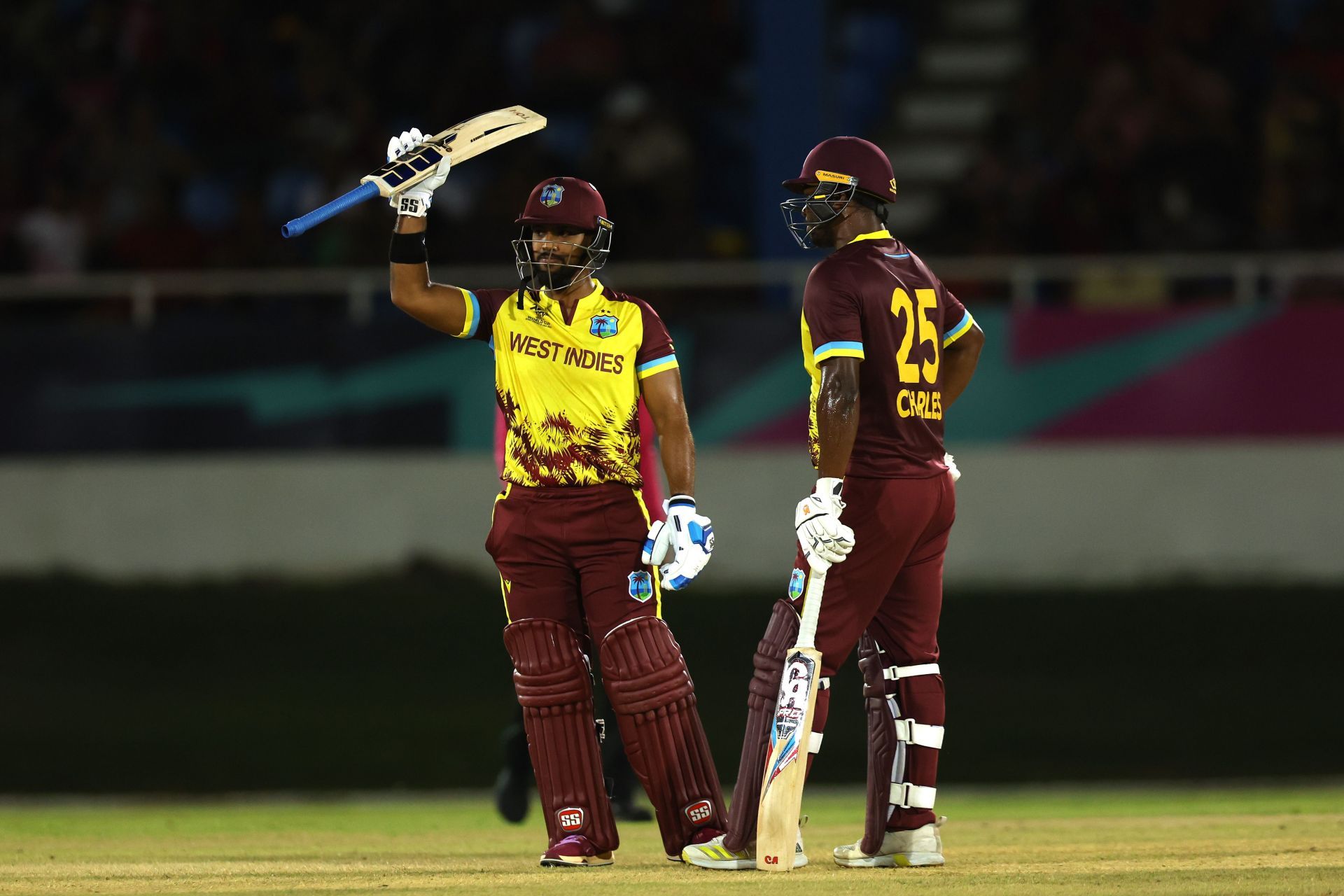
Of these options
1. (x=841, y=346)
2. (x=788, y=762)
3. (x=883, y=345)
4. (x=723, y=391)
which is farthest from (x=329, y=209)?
(x=723, y=391)

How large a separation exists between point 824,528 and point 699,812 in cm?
98

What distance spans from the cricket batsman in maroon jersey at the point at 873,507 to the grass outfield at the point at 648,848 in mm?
257

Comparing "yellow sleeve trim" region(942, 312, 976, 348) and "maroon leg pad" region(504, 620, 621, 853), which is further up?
"yellow sleeve trim" region(942, 312, 976, 348)

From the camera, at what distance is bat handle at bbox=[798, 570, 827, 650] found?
634cm

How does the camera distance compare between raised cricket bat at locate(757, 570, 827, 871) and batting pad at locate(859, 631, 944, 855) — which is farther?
batting pad at locate(859, 631, 944, 855)

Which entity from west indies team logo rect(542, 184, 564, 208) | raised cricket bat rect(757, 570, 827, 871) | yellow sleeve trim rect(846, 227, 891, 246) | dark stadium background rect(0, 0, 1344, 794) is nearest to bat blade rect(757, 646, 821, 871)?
raised cricket bat rect(757, 570, 827, 871)

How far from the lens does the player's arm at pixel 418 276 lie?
6.48m

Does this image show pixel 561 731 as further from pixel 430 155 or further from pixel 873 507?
pixel 430 155

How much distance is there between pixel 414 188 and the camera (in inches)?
258

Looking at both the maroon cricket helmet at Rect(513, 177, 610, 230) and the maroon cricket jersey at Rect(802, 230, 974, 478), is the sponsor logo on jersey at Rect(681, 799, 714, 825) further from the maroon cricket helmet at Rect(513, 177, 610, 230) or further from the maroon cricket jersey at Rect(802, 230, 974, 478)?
the maroon cricket helmet at Rect(513, 177, 610, 230)

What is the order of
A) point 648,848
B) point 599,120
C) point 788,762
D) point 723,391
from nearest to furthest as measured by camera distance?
point 788,762 < point 648,848 < point 723,391 < point 599,120

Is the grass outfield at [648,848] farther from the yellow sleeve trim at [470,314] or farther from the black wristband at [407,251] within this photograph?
the black wristband at [407,251]

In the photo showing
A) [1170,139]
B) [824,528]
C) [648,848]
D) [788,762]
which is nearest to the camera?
[824,528]

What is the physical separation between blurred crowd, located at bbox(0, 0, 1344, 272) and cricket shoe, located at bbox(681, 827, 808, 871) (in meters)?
8.70
